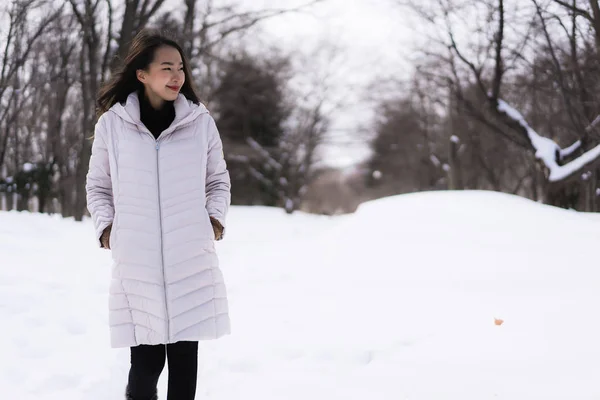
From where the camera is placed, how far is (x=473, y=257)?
4.99m

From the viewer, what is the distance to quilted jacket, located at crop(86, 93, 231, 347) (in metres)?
2.02

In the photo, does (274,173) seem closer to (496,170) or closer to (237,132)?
(237,132)

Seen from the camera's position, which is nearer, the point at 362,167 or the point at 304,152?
the point at 304,152

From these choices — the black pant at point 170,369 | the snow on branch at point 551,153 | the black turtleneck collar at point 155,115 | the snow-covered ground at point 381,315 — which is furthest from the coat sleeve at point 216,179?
the snow on branch at point 551,153

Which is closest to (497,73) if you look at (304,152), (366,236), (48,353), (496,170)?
(366,236)

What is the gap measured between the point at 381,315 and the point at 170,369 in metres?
2.37

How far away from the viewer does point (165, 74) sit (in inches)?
85.7

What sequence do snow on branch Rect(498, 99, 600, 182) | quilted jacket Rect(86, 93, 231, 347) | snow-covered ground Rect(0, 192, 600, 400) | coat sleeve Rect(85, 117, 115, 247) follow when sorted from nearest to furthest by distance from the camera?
quilted jacket Rect(86, 93, 231, 347) → coat sleeve Rect(85, 117, 115, 247) → snow-covered ground Rect(0, 192, 600, 400) → snow on branch Rect(498, 99, 600, 182)

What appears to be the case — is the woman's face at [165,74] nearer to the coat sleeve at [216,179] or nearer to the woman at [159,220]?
the woman at [159,220]

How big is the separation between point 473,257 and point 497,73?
723cm

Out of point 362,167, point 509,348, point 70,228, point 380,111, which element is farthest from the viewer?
point 362,167

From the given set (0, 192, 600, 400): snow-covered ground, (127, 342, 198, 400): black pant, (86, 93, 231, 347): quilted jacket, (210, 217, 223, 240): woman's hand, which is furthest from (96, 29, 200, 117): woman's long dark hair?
(0, 192, 600, 400): snow-covered ground

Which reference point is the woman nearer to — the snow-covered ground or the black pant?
the black pant

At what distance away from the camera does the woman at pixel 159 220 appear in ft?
6.65
